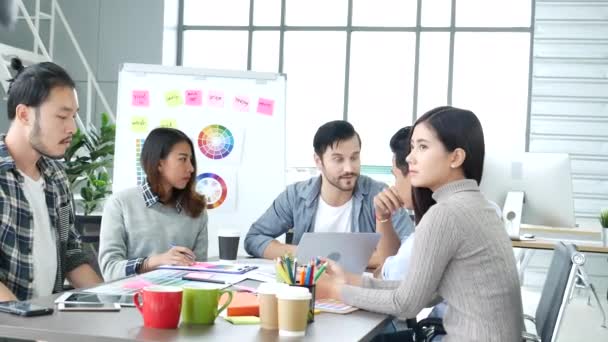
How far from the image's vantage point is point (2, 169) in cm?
192

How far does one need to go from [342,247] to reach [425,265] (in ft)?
1.74

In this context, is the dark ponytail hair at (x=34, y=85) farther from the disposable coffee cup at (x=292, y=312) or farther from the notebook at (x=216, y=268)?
the disposable coffee cup at (x=292, y=312)

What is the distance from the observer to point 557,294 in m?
1.90

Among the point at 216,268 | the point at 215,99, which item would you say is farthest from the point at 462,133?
the point at 215,99

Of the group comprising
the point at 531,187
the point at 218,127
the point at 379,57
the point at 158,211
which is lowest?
the point at 158,211

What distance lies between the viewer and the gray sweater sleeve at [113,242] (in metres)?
2.47

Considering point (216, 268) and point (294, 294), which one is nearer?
point (294, 294)

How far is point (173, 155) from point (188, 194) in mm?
164

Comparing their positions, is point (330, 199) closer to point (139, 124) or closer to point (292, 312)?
point (139, 124)

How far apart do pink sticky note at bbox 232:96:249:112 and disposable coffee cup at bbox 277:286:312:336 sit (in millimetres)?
2659

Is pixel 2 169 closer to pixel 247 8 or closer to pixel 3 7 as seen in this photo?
pixel 3 7

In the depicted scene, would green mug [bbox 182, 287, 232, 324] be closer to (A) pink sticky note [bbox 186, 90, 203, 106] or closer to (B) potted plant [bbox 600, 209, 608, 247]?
(A) pink sticky note [bbox 186, 90, 203, 106]

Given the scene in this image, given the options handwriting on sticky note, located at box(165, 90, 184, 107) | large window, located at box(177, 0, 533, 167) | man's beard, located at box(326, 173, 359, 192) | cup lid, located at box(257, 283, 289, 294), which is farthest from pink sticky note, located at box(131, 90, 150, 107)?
large window, located at box(177, 0, 533, 167)

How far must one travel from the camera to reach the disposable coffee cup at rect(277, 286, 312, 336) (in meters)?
1.45
